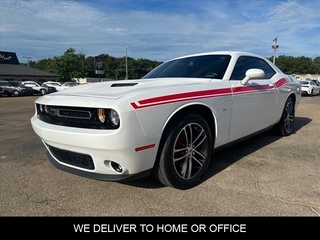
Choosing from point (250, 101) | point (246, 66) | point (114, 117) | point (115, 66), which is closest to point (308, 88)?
point (246, 66)

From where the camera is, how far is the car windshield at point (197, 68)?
10.6ft

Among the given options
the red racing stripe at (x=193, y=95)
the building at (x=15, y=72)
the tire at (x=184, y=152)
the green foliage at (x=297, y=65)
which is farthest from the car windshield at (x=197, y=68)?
the green foliage at (x=297, y=65)

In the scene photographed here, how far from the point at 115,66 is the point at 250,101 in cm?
9675

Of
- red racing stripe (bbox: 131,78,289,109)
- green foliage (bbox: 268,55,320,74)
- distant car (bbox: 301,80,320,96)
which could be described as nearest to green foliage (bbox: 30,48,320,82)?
green foliage (bbox: 268,55,320,74)

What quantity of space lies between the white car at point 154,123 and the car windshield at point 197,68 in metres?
0.01

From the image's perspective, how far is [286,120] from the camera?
4742 millimetres

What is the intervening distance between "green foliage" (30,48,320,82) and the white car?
33736 millimetres

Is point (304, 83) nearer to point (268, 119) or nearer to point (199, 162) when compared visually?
point (268, 119)

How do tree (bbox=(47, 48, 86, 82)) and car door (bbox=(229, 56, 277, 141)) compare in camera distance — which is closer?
car door (bbox=(229, 56, 277, 141))

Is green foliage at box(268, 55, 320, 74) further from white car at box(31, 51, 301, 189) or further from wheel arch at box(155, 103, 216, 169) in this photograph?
wheel arch at box(155, 103, 216, 169)

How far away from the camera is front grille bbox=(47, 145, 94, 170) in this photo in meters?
2.26

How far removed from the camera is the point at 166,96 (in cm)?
232

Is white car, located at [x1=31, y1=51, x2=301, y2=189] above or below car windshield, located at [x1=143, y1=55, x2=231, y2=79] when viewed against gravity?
below
